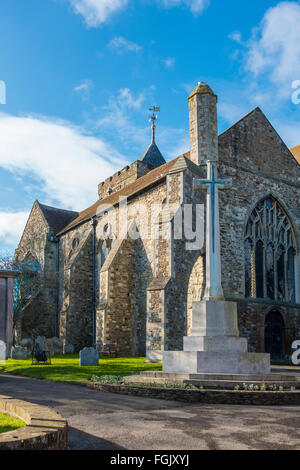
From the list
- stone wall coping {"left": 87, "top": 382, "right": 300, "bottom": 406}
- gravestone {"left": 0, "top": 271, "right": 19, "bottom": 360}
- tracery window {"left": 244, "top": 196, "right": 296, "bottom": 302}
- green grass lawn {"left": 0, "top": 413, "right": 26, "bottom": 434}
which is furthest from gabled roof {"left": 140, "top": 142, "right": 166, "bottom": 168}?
green grass lawn {"left": 0, "top": 413, "right": 26, "bottom": 434}

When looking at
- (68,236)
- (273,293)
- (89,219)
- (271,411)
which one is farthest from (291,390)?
(68,236)

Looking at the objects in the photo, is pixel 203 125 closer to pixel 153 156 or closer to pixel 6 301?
pixel 6 301

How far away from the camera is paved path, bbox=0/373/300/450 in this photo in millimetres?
4898

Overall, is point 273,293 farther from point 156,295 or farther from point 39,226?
point 39,226

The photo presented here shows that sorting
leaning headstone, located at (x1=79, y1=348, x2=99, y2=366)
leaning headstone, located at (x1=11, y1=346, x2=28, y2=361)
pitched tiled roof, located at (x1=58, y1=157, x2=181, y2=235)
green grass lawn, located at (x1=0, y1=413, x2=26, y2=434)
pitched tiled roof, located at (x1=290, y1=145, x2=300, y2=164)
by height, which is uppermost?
pitched tiled roof, located at (x1=290, y1=145, x2=300, y2=164)

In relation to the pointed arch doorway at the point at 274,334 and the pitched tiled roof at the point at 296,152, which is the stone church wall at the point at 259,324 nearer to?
the pointed arch doorway at the point at 274,334

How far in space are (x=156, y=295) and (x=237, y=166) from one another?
8036 millimetres

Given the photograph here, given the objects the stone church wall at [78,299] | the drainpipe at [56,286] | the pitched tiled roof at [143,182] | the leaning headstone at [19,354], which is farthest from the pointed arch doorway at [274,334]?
the drainpipe at [56,286]

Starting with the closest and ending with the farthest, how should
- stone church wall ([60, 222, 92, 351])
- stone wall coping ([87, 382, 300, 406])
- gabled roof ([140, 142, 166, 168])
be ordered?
stone wall coping ([87, 382, 300, 406]), stone church wall ([60, 222, 92, 351]), gabled roof ([140, 142, 166, 168])

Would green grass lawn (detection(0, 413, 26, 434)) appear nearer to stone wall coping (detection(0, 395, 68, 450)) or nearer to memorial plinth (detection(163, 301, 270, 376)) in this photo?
stone wall coping (detection(0, 395, 68, 450))

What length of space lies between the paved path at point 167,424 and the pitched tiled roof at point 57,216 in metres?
26.5

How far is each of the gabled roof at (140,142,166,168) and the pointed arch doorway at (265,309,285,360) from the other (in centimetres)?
1891

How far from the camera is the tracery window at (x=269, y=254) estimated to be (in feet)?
68.5

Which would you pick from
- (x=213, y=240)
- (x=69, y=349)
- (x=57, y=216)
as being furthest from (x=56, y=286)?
(x=213, y=240)
